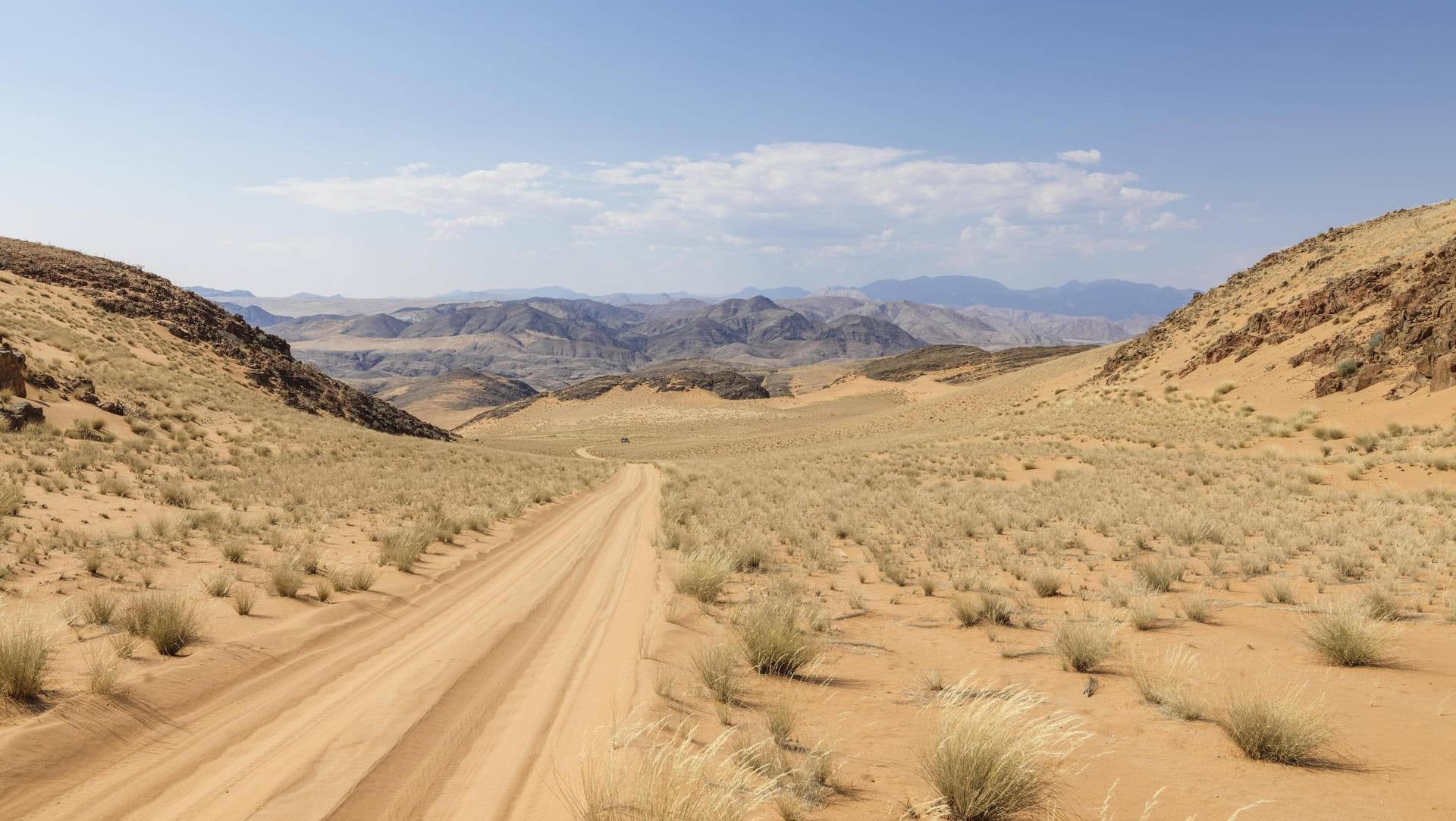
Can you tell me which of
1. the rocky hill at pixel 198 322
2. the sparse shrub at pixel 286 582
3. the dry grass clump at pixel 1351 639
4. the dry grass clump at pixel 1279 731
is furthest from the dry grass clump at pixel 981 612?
the rocky hill at pixel 198 322

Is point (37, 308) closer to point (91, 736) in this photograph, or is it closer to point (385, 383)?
point (91, 736)

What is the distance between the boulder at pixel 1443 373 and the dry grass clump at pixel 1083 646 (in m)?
27.7

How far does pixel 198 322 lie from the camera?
4100 centimetres

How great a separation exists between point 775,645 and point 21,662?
5839mm

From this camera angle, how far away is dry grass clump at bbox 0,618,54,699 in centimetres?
457

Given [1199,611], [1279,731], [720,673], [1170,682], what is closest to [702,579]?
[720,673]

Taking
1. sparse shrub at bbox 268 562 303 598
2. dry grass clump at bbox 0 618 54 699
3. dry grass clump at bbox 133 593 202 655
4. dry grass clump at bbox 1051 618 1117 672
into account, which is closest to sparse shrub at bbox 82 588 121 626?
dry grass clump at bbox 133 593 202 655

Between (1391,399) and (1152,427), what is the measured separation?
845cm

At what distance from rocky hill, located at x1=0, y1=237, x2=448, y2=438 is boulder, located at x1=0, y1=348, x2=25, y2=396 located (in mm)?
18445

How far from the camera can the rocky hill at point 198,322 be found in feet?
124

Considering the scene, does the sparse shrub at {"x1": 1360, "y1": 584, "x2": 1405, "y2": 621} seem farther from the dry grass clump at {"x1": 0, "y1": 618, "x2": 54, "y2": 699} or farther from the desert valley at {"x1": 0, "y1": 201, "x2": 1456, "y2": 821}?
the dry grass clump at {"x1": 0, "y1": 618, "x2": 54, "y2": 699}

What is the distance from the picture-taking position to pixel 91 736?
4.45 m

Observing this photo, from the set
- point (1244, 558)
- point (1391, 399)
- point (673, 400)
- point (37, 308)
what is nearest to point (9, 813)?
point (1244, 558)

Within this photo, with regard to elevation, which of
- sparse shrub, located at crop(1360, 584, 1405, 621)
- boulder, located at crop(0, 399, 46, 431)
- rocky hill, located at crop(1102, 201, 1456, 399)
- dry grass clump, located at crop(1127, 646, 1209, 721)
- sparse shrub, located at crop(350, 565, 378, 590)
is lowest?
sparse shrub, located at crop(350, 565, 378, 590)
